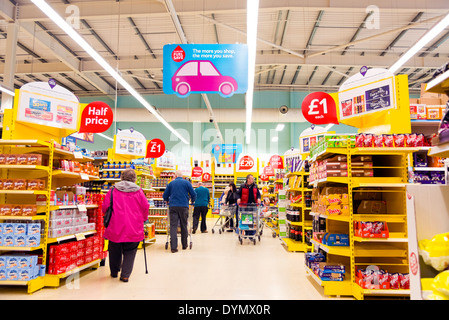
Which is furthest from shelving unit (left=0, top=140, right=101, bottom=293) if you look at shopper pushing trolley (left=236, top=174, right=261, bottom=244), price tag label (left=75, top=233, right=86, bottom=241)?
shopper pushing trolley (left=236, top=174, right=261, bottom=244)

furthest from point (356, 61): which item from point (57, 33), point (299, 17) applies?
point (57, 33)

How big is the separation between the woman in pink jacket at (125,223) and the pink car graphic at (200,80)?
6.48 feet

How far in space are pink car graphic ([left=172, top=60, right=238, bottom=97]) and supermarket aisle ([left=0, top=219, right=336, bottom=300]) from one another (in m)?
3.04

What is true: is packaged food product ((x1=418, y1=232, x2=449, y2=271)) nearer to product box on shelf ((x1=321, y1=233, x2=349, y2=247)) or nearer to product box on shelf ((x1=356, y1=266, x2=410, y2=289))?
product box on shelf ((x1=356, y1=266, x2=410, y2=289))

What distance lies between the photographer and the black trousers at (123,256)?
465 centimetres

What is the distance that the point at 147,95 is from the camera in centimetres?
2131

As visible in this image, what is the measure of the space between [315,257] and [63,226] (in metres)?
3.67

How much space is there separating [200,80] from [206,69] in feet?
0.75

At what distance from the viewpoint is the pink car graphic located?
5.81m

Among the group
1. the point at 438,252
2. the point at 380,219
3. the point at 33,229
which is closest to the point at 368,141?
the point at 380,219

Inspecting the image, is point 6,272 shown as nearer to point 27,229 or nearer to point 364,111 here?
point 27,229

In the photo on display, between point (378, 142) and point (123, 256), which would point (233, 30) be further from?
point (123, 256)

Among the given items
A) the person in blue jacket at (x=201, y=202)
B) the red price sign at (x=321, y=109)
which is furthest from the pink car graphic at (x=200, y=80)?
the person in blue jacket at (x=201, y=202)

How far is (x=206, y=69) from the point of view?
5.91 metres
